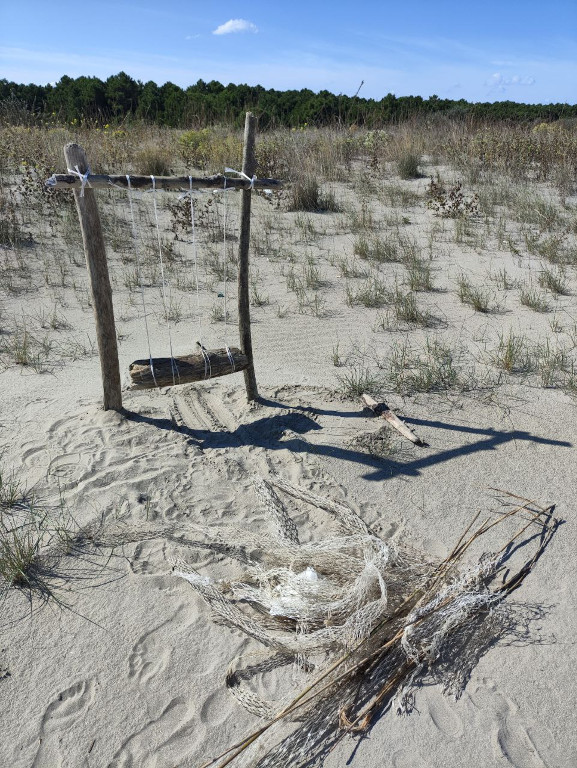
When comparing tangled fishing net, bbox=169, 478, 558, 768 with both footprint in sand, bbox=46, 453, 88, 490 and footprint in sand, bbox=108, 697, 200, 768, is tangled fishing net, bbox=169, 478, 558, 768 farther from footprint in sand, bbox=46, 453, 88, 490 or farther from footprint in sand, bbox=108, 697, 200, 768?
footprint in sand, bbox=46, 453, 88, 490

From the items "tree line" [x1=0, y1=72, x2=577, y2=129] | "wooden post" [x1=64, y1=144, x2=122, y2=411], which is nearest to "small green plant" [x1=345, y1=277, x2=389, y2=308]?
"wooden post" [x1=64, y1=144, x2=122, y2=411]

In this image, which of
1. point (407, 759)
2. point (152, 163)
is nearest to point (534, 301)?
point (407, 759)

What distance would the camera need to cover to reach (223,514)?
3.75 m

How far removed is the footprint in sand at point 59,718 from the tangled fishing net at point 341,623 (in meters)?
0.58

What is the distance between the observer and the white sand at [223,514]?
255 centimetres

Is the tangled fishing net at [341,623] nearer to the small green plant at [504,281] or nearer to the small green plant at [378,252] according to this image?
the small green plant at [504,281]

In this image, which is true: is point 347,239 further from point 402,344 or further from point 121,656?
point 121,656

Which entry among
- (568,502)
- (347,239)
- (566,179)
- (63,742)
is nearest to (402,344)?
(568,502)

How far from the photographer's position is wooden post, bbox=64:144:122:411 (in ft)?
12.6

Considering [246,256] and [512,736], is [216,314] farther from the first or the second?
[512,736]

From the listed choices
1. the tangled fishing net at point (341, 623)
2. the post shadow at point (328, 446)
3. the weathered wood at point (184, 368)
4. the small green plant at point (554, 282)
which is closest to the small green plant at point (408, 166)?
the small green plant at point (554, 282)

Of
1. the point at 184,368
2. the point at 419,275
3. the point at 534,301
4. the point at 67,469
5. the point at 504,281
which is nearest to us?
the point at 67,469

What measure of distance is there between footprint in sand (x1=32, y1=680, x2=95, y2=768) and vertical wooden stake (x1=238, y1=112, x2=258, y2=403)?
100 inches

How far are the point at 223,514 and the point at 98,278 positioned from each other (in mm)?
1723
